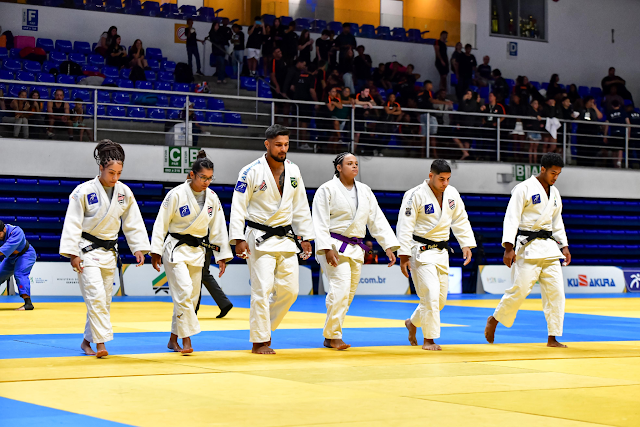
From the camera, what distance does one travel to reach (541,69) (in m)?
24.2

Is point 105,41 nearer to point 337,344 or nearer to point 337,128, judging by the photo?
point 337,128

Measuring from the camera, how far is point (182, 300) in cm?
713

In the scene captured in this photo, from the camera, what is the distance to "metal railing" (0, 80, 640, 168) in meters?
16.0

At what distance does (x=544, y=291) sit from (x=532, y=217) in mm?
772

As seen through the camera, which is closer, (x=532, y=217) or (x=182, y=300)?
(x=182, y=300)

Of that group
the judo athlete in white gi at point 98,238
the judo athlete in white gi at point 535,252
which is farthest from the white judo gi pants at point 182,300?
the judo athlete in white gi at point 535,252

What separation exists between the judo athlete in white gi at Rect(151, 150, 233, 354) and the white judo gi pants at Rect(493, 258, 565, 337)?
2929 mm

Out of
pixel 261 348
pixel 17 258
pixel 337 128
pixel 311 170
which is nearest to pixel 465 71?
pixel 337 128

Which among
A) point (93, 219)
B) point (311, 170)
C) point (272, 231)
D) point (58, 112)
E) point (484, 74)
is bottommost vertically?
point (272, 231)

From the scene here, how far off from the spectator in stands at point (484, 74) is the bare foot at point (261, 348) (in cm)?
1578

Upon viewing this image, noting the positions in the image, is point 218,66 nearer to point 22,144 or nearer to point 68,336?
point 22,144


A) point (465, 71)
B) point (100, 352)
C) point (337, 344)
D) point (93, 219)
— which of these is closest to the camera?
point (100, 352)

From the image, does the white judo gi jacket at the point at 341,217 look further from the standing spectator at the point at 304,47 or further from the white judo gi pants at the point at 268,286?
the standing spectator at the point at 304,47

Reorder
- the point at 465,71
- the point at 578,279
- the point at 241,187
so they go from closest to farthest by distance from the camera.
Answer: the point at 241,187
the point at 578,279
the point at 465,71
